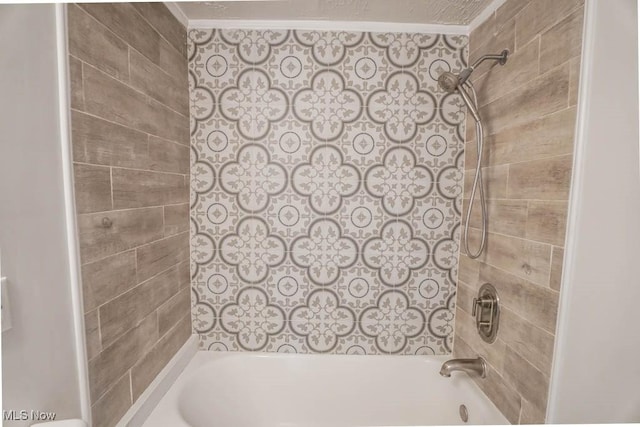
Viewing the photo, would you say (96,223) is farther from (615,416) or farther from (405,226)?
(615,416)

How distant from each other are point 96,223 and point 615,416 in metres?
1.44

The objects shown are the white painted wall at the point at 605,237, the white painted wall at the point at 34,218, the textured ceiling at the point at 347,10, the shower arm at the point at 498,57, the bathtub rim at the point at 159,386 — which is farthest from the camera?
the textured ceiling at the point at 347,10

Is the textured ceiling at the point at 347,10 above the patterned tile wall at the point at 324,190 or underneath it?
above

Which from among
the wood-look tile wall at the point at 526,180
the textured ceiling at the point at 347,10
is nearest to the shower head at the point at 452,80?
the wood-look tile wall at the point at 526,180

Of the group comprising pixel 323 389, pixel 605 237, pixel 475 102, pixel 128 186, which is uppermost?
pixel 475 102

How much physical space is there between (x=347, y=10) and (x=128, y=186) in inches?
42.8

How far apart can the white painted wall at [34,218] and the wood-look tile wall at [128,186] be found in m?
0.07

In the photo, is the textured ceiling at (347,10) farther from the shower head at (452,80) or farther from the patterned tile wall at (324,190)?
the shower head at (452,80)

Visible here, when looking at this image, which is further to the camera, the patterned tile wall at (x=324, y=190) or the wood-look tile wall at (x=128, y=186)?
the patterned tile wall at (x=324, y=190)

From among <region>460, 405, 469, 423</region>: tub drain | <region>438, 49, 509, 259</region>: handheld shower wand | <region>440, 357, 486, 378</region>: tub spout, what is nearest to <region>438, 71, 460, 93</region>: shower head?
<region>438, 49, 509, 259</region>: handheld shower wand

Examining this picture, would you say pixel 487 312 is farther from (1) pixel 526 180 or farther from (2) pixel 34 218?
(2) pixel 34 218

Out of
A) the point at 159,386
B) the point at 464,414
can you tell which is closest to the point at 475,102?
the point at 464,414

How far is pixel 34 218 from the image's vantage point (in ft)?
1.93

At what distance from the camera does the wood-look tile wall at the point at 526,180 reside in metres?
0.79
